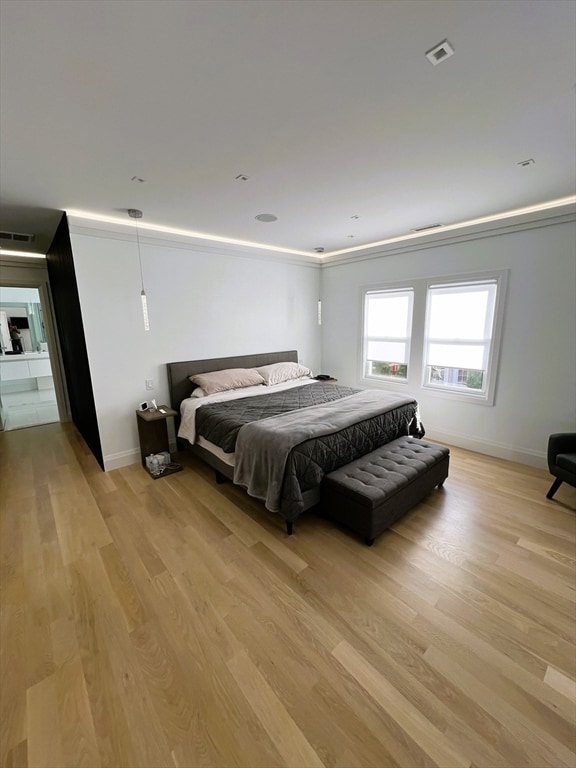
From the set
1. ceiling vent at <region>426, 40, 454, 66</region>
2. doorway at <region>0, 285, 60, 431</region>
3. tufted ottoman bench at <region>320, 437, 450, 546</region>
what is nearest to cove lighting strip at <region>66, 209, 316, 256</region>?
ceiling vent at <region>426, 40, 454, 66</region>

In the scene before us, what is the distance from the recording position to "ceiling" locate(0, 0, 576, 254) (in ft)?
3.68

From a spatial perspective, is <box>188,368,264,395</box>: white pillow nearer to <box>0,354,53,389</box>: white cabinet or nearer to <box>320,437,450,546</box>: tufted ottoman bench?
<box>320,437,450,546</box>: tufted ottoman bench

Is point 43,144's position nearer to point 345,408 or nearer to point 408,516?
point 345,408

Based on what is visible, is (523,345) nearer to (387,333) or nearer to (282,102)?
(387,333)

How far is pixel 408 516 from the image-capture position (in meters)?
2.54

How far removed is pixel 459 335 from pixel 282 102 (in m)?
3.23

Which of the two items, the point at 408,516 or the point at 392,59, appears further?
the point at 408,516

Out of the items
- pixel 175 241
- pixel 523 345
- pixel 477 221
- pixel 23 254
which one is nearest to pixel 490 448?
pixel 523 345

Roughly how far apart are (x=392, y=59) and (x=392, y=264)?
3.17m

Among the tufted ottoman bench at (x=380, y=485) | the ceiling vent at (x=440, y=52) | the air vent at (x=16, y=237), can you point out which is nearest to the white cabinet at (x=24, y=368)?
the air vent at (x=16, y=237)

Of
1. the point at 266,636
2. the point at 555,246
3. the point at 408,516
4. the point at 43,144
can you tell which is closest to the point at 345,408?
the point at 408,516

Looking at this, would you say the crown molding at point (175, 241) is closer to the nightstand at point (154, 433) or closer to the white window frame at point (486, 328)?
the nightstand at point (154, 433)

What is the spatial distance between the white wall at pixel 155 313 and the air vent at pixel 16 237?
126cm

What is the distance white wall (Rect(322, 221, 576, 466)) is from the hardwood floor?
0.91 m
